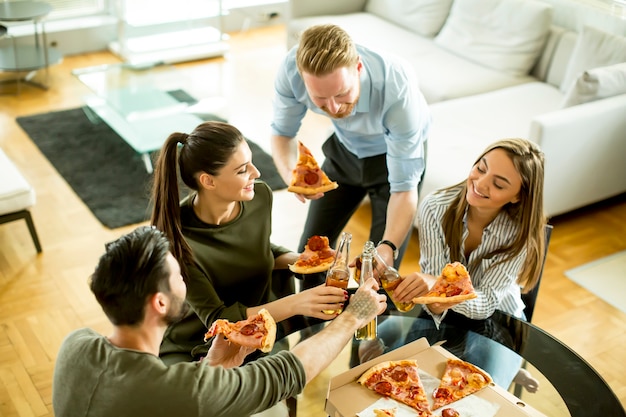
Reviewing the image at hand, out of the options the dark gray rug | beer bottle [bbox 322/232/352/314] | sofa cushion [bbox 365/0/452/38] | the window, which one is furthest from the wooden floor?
the window

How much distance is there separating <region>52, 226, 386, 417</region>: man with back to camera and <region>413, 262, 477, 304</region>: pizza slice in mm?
610

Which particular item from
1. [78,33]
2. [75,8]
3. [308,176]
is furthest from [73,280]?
[75,8]

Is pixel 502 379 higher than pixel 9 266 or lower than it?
higher

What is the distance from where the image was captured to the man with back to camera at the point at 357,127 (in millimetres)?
2545

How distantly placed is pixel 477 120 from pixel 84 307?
2.40 meters

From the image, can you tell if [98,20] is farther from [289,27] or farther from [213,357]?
[213,357]

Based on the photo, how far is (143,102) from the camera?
206 inches

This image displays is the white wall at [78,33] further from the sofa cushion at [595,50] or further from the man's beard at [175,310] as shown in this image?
the man's beard at [175,310]

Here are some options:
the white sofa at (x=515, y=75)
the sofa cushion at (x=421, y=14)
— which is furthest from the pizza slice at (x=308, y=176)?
the sofa cushion at (x=421, y=14)

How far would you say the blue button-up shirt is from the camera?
8.96 ft

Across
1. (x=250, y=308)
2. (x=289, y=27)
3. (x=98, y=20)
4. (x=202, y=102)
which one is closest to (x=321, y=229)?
(x=250, y=308)

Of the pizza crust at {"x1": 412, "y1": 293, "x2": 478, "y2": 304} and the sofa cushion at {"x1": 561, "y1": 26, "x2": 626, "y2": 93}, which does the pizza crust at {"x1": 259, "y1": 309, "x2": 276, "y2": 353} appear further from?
the sofa cushion at {"x1": 561, "y1": 26, "x2": 626, "y2": 93}

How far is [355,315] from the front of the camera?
2.18m

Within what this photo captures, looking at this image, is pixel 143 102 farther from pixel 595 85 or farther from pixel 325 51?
pixel 325 51
